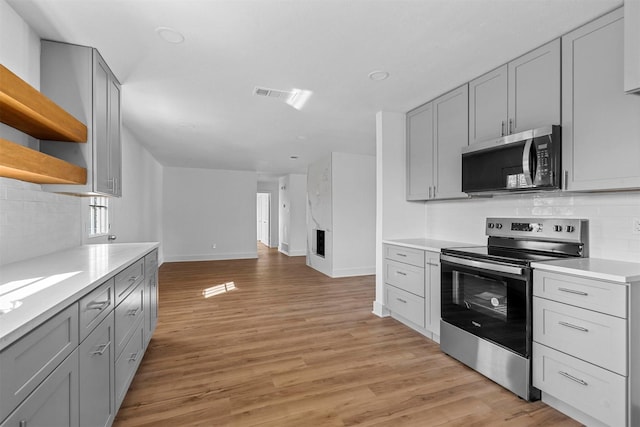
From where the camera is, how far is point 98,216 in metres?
3.57

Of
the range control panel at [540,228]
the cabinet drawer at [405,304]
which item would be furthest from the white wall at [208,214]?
the range control panel at [540,228]

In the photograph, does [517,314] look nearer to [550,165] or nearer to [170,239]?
[550,165]

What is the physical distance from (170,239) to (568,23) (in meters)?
8.33

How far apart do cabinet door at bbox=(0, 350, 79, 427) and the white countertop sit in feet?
8.25

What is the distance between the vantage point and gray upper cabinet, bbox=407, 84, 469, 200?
3029 millimetres

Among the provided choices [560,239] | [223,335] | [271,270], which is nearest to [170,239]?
[271,270]

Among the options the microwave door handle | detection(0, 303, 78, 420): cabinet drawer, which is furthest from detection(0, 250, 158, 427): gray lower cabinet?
the microwave door handle

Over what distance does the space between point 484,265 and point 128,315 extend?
2517mm

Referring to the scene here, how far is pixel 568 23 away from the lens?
2021 millimetres

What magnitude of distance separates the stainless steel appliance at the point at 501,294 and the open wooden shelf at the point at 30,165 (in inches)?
113

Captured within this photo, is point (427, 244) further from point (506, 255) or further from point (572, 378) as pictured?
point (572, 378)

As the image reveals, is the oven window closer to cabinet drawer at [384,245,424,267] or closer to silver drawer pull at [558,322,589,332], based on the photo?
silver drawer pull at [558,322,589,332]

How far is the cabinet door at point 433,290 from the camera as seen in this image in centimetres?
292

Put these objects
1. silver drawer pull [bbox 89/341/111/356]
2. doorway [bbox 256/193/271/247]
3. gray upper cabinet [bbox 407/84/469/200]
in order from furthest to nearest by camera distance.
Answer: doorway [bbox 256/193/271/247] < gray upper cabinet [bbox 407/84/469/200] < silver drawer pull [bbox 89/341/111/356]
